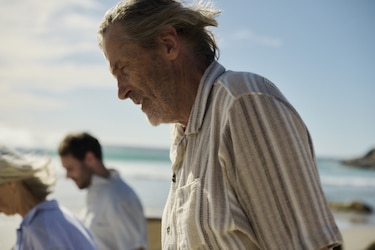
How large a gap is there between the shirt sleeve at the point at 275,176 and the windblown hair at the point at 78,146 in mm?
3665

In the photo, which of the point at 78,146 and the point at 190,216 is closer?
the point at 190,216

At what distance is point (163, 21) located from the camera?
5.82ft

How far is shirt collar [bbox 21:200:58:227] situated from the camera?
10.0 ft

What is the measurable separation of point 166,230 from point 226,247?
0.36m

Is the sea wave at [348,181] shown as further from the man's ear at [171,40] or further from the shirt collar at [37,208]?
the man's ear at [171,40]

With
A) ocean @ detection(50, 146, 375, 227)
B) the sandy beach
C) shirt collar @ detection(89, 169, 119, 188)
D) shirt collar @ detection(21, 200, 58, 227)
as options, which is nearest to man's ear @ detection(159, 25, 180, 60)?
shirt collar @ detection(21, 200, 58, 227)

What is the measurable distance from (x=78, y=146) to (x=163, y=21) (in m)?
3.45

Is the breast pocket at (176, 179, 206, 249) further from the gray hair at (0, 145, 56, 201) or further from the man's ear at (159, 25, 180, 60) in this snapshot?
the gray hair at (0, 145, 56, 201)

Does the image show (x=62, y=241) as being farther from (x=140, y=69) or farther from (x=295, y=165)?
(x=295, y=165)

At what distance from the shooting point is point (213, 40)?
6.10 ft

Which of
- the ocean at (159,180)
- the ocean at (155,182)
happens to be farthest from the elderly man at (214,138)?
the ocean at (159,180)

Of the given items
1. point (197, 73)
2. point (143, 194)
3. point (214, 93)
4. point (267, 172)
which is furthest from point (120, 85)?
point (143, 194)

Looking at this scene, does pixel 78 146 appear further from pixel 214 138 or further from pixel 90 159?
pixel 214 138

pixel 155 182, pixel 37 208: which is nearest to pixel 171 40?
pixel 37 208
